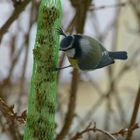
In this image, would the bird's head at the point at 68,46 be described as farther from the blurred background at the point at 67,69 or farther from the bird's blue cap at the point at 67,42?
the blurred background at the point at 67,69

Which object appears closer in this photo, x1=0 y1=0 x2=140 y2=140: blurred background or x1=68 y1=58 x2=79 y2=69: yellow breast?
x1=68 y1=58 x2=79 y2=69: yellow breast

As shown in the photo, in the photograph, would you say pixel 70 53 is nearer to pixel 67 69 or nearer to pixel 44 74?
pixel 44 74

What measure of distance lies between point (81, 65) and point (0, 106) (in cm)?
15

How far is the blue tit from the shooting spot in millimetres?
664

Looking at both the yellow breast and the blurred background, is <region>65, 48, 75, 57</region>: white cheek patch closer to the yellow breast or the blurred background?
the yellow breast

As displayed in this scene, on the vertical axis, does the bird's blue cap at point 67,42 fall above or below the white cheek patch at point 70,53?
above

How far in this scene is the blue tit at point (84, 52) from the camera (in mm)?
664

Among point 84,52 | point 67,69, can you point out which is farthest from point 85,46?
point 67,69

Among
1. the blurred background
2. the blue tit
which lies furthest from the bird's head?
the blurred background

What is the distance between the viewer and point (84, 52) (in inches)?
27.0

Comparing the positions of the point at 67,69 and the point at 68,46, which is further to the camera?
the point at 67,69

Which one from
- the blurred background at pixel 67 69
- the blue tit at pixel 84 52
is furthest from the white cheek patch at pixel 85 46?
the blurred background at pixel 67 69

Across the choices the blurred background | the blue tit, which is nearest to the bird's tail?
the blue tit

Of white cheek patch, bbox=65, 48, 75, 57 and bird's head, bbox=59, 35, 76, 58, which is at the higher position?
bird's head, bbox=59, 35, 76, 58
